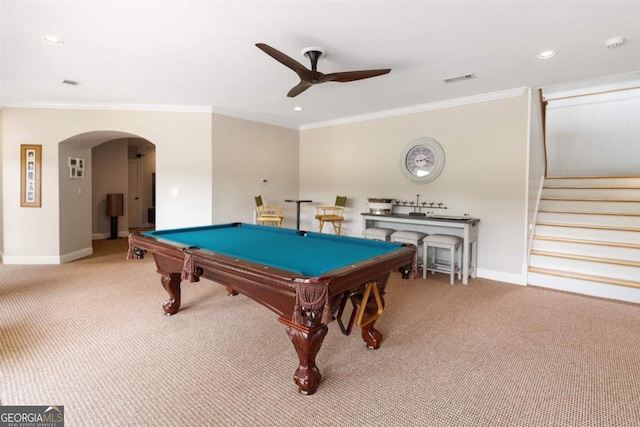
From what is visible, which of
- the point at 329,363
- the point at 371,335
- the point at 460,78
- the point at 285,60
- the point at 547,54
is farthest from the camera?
the point at 460,78

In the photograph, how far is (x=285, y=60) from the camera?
2.63 meters

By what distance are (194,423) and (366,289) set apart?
1255mm

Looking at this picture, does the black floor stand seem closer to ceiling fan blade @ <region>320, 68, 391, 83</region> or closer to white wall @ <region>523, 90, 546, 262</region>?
ceiling fan blade @ <region>320, 68, 391, 83</region>

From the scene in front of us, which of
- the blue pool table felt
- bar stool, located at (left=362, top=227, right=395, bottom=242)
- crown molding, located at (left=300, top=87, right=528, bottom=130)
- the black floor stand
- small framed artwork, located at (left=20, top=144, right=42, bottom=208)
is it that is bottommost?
the black floor stand

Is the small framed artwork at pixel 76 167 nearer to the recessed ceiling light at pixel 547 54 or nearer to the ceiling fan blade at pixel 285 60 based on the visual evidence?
the ceiling fan blade at pixel 285 60

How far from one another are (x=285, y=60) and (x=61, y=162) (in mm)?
4588

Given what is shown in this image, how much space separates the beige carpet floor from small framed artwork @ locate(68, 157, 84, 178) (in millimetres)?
2354

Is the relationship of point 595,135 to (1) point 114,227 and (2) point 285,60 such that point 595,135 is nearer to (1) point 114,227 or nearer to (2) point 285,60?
(2) point 285,60

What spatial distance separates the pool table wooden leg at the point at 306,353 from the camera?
6.23 ft

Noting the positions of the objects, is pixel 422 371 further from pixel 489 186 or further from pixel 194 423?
pixel 489 186

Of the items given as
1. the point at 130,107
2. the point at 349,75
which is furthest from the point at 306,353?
the point at 130,107

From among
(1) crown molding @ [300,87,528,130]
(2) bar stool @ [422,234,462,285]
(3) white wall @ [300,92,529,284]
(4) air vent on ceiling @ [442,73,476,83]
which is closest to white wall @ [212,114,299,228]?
(1) crown molding @ [300,87,528,130]

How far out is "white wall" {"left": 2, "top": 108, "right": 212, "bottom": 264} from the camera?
16.2ft

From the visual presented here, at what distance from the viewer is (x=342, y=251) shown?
97.3 inches
